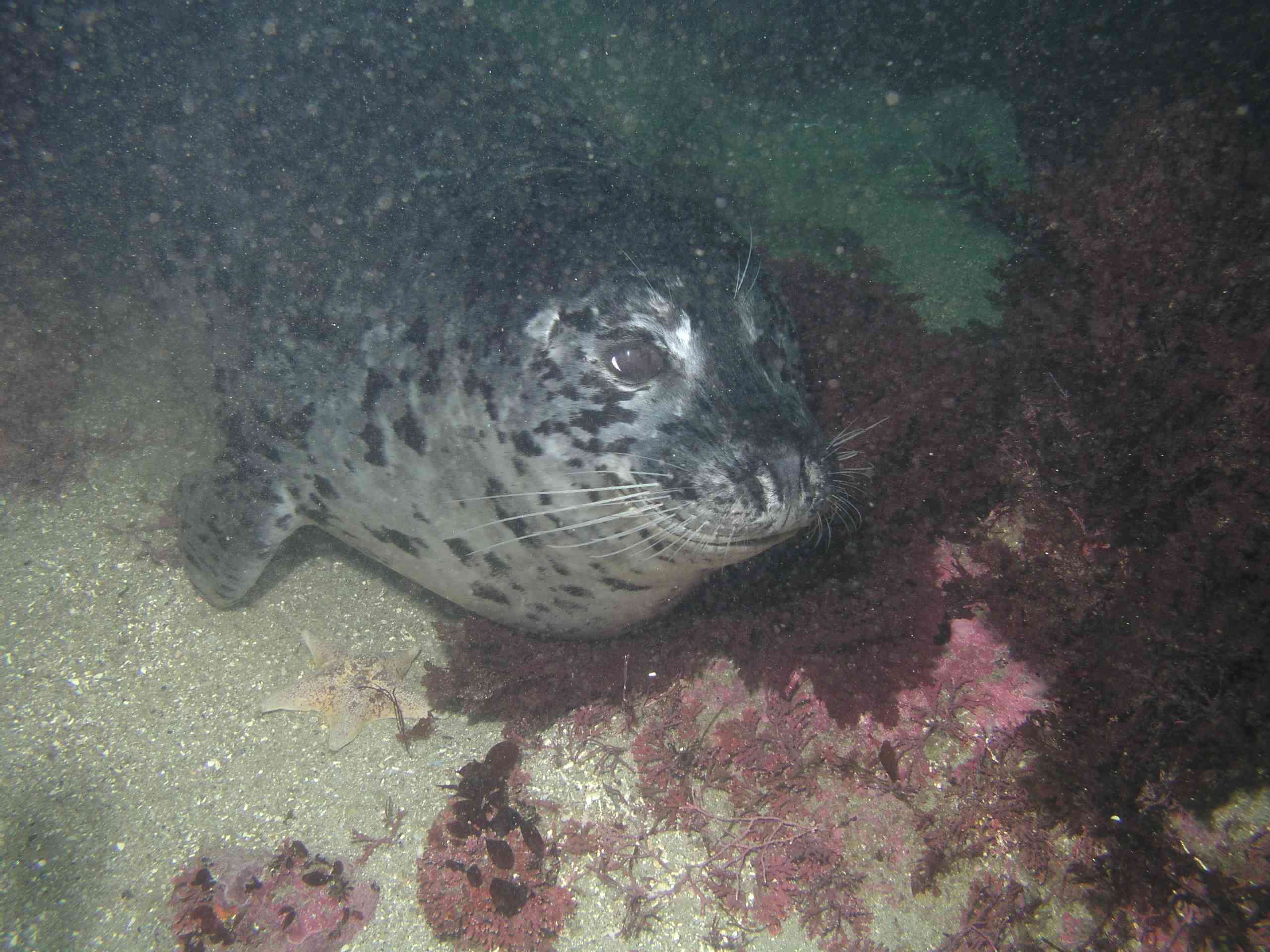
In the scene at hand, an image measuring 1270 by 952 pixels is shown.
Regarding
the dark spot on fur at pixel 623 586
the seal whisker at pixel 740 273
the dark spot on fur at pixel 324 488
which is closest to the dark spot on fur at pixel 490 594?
the dark spot on fur at pixel 623 586

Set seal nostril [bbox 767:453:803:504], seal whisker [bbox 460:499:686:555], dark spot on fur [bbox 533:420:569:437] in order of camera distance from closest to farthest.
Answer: seal nostril [bbox 767:453:803:504] → seal whisker [bbox 460:499:686:555] → dark spot on fur [bbox 533:420:569:437]

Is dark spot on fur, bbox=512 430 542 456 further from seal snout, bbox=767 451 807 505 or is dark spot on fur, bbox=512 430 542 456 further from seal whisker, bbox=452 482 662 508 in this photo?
seal snout, bbox=767 451 807 505

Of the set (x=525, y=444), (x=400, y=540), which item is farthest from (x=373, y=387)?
(x=525, y=444)

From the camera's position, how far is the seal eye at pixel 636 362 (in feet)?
7.59

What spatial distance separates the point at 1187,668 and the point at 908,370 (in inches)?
63.3

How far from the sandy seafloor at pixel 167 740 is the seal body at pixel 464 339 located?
1.57ft

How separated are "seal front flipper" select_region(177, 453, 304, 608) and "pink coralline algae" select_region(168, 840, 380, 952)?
4.66 ft

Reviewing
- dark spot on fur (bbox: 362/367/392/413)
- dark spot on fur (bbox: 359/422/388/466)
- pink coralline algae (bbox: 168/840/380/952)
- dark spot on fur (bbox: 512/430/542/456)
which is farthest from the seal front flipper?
dark spot on fur (bbox: 512/430/542/456)

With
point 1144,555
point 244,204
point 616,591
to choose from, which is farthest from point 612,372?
point 244,204

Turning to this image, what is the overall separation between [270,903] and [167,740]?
3.84 feet

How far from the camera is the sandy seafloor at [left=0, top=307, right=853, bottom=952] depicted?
9.05 ft

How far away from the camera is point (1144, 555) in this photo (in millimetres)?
2262

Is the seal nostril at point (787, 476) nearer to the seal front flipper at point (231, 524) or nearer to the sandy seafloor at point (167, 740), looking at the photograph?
the sandy seafloor at point (167, 740)

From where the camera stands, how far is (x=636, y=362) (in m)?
2.32
